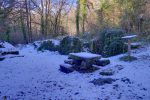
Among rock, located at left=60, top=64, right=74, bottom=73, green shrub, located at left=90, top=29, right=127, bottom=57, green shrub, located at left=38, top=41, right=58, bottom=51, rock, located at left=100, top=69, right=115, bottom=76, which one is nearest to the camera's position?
rock, located at left=100, top=69, right=115, bottom=76

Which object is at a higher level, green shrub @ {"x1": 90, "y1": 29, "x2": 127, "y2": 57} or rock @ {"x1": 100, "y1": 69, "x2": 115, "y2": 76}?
green shrub @ {"x1": 90, "y1": 29, "x2": 127, "y2": 57}

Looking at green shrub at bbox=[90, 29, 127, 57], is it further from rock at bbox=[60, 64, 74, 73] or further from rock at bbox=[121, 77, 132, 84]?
rock at bbox=[121, 77, 132, 84]

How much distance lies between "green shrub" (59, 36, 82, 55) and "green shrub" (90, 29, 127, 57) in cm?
96

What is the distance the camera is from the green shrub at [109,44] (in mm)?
14365

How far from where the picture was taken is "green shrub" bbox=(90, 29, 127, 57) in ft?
47.1

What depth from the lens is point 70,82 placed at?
10.5 metres

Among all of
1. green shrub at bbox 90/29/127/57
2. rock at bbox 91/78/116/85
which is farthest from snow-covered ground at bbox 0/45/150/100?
green shrub at bbox 90/29/127/57

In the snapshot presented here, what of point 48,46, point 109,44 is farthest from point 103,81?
point 48,46

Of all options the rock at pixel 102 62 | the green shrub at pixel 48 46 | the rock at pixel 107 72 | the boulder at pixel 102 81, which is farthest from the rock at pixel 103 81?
the green shrub at pixel 48 46

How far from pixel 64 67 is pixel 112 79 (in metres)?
2.54

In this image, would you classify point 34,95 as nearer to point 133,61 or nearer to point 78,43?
point 133,61

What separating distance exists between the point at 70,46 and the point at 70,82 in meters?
6.15

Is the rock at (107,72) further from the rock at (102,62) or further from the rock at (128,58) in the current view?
the rock at (128,58)

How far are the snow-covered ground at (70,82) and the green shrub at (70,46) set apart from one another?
8.80ft
